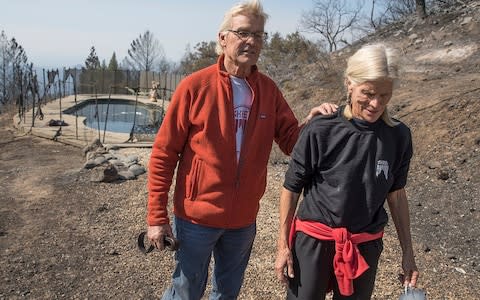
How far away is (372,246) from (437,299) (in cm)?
199

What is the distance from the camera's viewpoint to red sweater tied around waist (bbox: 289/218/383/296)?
184cm

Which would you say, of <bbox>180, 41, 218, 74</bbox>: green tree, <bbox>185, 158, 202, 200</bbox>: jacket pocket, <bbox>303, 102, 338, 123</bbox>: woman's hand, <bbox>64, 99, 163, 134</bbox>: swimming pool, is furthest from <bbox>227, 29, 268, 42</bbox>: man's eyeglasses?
<bbox>180, 41, 218, 74</bbox>: green tree

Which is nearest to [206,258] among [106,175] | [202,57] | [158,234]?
[158,234]

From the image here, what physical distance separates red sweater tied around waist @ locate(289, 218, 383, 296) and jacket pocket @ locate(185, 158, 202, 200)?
0.51m

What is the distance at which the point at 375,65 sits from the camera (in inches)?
66.8

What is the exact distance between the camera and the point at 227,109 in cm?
209

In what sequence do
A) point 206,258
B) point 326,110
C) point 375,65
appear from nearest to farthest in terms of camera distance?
point 375,65, point 326,110, point 206,258

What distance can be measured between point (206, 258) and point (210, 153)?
496mm

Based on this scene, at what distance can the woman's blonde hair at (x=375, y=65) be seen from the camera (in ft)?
5.57

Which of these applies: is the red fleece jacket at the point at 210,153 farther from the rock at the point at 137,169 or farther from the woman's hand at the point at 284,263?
the rock at the point at 137,169

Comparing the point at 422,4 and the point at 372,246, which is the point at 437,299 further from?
the point at 422,4

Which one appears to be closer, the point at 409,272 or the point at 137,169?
the point at 409,272

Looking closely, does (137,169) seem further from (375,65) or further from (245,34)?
(375,65)

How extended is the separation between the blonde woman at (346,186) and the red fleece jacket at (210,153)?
287 mm
